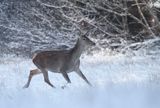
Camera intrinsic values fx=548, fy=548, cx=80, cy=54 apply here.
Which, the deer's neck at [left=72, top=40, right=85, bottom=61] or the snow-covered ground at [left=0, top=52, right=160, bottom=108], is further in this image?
the deer's neck at [left=72, top=40, right=85, bottom=61]

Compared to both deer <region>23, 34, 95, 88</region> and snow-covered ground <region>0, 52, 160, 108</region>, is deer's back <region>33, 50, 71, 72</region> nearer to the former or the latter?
deer <region>23, 34, 95, 88</region>

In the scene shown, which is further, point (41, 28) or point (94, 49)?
point (41, 28)

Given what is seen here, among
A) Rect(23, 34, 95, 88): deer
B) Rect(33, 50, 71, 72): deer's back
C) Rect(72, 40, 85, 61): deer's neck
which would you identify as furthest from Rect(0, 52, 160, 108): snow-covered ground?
Rect(72, 40, 85, 61): deer's neck

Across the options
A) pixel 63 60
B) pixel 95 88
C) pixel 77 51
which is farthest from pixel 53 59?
pixel 95 88

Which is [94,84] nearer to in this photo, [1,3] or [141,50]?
[141,50]

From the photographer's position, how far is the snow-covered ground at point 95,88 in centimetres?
845

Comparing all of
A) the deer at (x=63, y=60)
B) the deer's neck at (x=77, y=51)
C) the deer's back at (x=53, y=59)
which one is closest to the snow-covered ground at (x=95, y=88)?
the deer at (x=63, y=60)

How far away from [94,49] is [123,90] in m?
8.33

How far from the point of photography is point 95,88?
1009cm

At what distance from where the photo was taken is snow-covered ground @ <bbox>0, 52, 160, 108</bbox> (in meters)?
8.45

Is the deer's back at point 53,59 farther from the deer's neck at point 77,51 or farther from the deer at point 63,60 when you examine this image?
the deer's neck at point 77,51

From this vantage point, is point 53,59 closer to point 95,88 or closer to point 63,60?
point 63,60

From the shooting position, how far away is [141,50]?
16938mm

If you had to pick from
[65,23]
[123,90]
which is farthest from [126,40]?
[123,90]
